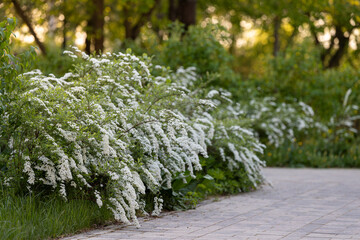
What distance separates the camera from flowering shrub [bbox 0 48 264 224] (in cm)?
594

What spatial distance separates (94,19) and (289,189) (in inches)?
565

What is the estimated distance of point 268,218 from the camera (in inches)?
264

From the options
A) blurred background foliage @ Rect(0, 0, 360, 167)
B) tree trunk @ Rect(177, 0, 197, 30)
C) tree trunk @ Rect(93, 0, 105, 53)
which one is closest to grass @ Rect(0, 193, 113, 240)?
blurred background foliage @ Rect(0, 0, 360, 167)

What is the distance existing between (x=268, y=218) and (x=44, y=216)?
8.46 feet

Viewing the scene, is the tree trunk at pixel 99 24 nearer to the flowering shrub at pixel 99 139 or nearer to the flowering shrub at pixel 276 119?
the flowering shrub at pixel 276 119

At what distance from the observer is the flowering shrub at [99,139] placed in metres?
5.94

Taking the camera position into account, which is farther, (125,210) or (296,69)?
(296,69)

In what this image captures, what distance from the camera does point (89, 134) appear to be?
19.3 ft

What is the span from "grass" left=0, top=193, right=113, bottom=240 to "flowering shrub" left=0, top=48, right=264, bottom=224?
151 millimetres

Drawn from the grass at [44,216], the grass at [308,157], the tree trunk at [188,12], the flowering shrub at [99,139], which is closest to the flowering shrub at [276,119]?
the grass at [308,157]

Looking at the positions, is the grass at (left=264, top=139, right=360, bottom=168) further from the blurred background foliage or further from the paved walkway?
the paved walkway

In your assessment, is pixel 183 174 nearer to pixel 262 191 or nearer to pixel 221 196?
pixel 221 196

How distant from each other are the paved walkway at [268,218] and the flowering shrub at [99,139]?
351mm

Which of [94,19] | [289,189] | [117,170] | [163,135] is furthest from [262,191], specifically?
[94,19]
